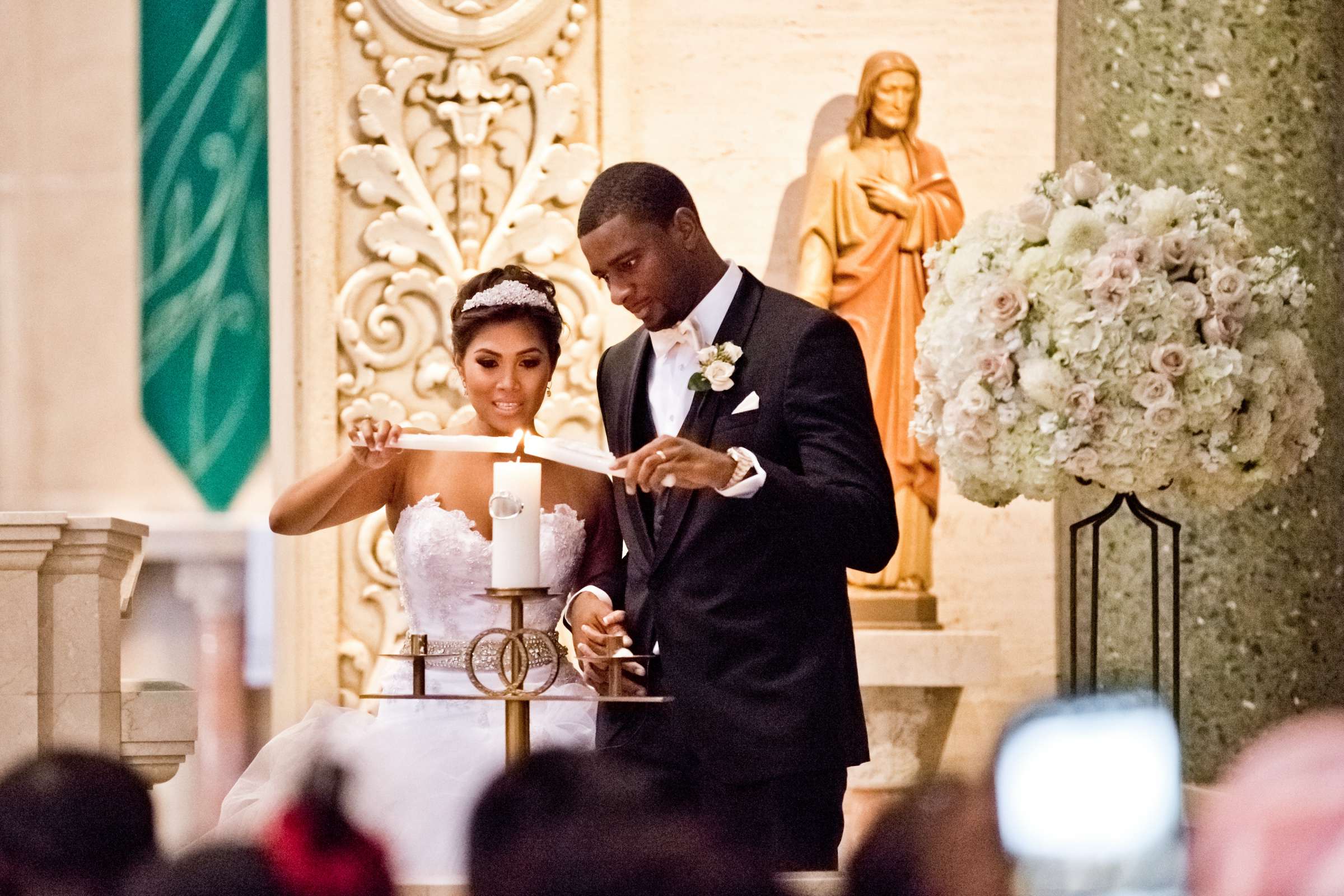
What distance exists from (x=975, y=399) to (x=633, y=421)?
2.20 ft

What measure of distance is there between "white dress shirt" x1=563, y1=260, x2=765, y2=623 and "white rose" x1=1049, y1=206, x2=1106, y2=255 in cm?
65

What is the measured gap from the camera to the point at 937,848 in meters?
0.68

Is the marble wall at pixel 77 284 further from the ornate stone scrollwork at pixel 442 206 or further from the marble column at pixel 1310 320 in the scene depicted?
the marble column at pixel 1310 320

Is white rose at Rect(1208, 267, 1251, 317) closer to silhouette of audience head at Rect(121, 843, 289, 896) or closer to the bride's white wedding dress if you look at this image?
the bride's white wedding dress

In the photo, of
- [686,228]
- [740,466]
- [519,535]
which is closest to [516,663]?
[519,535]

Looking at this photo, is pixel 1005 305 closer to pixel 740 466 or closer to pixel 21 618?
pixel 740 466

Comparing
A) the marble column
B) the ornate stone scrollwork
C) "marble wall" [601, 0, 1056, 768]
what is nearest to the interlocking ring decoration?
the marble column

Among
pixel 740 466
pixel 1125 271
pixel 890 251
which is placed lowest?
pixel 740 466

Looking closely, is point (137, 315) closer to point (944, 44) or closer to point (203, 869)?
point (944, 44)

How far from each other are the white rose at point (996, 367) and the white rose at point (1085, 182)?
381 mm

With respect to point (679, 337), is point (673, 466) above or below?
below

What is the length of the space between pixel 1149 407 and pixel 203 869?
8.08ft

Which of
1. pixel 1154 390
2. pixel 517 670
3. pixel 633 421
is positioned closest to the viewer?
pixel 517 670

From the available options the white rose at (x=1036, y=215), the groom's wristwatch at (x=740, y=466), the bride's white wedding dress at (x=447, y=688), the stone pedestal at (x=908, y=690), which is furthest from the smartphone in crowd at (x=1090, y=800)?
the stone pedestal at (x=908, y=690)
